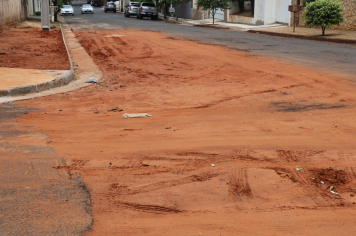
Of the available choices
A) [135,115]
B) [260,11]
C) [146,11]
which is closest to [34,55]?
[135,115]

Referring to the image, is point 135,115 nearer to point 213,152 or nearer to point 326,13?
point 213,152

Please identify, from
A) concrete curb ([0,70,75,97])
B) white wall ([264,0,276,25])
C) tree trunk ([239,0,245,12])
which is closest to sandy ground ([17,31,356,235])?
concrete curb ([0,70,75,97])

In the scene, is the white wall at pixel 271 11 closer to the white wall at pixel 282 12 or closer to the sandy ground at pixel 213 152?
the white wall at pixel 282 12

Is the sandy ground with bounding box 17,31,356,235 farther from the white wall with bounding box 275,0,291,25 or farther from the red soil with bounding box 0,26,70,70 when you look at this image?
the white wall with bounding box 275,0,291,25

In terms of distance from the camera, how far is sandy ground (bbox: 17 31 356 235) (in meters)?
3.59

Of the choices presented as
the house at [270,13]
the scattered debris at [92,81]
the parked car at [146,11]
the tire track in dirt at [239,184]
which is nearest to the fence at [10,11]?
the parked car at [146,11]

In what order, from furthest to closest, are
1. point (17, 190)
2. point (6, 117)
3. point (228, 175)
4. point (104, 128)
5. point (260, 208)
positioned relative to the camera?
point (6, 117)
point (104, 128)
point (228, 175)
point (17, 190)
point (260, 208)

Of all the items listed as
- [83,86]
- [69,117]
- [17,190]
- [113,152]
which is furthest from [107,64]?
[17,190]

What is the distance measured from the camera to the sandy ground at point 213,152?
3588 mm

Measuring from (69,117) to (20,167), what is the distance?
93.3 inches

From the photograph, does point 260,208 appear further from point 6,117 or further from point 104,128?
point 6,117

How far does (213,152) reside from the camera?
5.12 meters

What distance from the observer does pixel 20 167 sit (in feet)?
15.4

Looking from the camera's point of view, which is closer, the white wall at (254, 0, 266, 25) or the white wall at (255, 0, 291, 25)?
the white wall at (255, 0, 291, 25)
